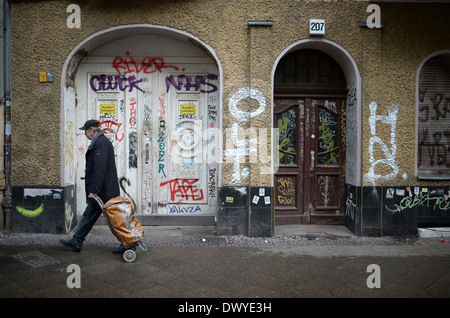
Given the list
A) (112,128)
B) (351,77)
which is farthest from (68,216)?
(351,77)

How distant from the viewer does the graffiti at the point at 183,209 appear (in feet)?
22.2

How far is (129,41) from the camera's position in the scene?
21.7ft

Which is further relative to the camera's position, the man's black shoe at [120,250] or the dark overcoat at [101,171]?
the man's black shoe at [120,250]

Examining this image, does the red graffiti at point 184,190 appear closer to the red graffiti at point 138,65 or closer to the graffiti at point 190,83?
the graffiti at point 190,83

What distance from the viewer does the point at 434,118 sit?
6.46 meters

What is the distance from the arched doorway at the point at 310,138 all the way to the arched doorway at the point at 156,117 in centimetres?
126

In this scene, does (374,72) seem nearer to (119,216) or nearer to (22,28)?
(119,216)

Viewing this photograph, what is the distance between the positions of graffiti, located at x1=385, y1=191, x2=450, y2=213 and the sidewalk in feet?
1.78

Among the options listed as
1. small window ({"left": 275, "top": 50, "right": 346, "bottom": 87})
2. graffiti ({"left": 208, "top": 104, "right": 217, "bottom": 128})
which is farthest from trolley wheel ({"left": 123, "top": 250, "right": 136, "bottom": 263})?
small window ({"left": 275, "top": 50, "right": 346, "bottom": 87})

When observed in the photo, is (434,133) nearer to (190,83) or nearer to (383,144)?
(383,144)

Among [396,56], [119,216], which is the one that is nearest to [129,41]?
[119,216]

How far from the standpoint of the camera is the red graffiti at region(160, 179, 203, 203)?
6770 mm

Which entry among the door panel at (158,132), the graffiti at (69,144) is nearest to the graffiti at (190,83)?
the door panel at (158,132)

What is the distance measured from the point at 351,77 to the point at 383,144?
1.32 m
